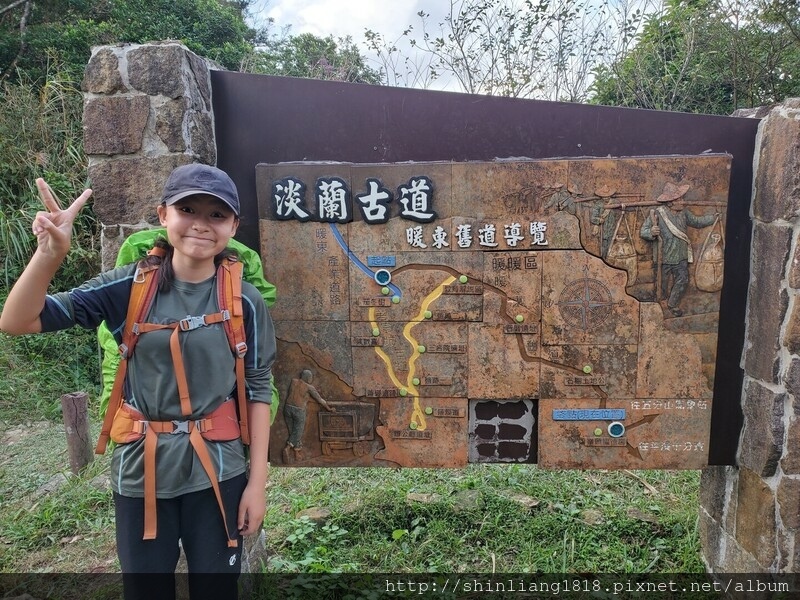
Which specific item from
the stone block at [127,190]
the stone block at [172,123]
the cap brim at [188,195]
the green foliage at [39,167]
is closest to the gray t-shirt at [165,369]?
the cap brim at [188,195]

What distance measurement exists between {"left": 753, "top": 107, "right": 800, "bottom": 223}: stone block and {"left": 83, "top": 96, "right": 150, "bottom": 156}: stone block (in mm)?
2722

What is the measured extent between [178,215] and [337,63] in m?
7.31

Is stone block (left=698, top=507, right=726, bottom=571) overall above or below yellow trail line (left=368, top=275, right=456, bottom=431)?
below

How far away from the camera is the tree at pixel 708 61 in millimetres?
5738

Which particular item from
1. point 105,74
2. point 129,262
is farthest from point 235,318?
point 105,74

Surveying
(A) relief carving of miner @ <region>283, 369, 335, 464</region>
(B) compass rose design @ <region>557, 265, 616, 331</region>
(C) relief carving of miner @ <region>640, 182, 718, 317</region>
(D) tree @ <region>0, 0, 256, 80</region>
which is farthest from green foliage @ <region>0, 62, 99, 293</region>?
(C) relief carving of miner @ <region>640, 182, 718, 317</region>

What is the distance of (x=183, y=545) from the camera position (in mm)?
1729

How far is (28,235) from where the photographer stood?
6.02 m

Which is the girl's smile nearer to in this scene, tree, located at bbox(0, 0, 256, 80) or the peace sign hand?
the peace sign hand

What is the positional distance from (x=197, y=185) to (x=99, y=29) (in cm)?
903

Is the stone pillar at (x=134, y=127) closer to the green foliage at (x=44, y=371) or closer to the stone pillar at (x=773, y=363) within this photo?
the stone pillar at (x=773, y=363)

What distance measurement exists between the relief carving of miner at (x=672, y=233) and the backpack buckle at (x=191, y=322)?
1.91 m

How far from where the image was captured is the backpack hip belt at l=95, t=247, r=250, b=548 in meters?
1.63

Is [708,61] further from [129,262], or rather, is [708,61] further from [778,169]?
[129,262]
